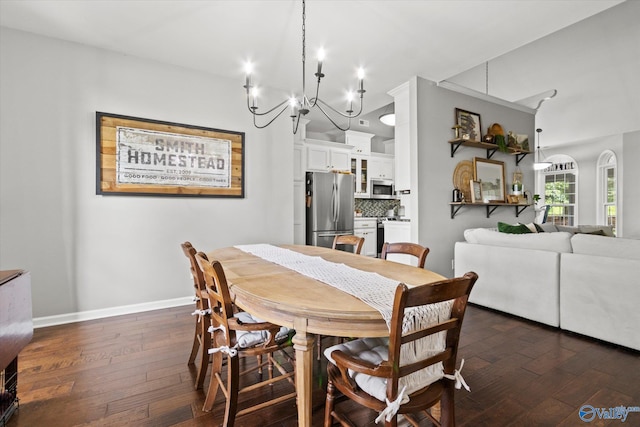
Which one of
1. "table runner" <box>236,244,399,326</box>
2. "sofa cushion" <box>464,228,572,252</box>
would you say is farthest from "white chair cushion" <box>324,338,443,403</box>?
"sofa cushion" <box>464,228,572,252</box>

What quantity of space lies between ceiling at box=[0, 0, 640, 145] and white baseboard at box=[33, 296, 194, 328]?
107 inches

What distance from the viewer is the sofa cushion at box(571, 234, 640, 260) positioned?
7.43 ft


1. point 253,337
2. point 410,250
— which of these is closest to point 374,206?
point 410,250

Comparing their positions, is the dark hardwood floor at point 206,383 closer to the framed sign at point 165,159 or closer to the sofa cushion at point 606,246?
the sofa cushion at point 606,246

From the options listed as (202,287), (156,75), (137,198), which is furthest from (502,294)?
(156,75)

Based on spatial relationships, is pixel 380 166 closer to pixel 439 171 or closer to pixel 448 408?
pixel 439 171

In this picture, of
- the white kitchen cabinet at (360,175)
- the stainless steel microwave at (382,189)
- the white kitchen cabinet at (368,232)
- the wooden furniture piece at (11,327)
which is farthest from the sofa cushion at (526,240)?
the wooden furniture piece at (11,327)

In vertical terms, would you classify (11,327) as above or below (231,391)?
above

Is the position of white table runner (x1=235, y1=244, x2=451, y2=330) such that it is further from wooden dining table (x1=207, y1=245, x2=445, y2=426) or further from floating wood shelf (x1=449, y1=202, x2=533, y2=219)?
floating wood shelf (x1=449, y1=202, x2=533, y2=219)

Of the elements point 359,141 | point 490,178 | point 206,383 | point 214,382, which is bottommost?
point 206,383

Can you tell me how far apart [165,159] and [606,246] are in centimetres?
428

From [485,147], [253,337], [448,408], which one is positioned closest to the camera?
[448,408]

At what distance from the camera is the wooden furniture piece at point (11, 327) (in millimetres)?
1375

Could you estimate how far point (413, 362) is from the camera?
3.49 ft
